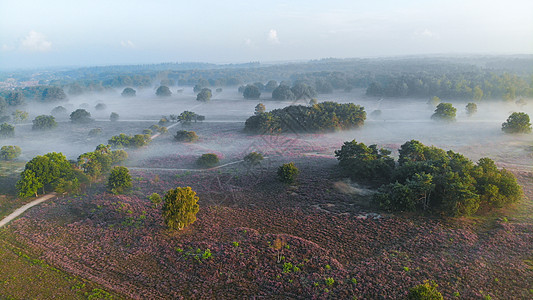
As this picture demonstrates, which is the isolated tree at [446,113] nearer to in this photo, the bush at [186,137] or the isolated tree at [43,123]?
the bush at [186,137]

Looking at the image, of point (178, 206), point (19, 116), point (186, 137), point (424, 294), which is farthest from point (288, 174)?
point (19, 116)

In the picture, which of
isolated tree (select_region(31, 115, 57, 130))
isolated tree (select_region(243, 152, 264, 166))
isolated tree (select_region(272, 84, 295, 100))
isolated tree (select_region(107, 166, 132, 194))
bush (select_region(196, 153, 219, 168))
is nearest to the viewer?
isolated tree (select_region(107, 166, 132, 194))

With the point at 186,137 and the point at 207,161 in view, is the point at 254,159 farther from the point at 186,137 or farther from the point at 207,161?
the point at 186,137

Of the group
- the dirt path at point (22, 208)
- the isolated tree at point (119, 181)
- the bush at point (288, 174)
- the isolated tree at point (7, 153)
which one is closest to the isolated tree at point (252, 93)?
the isolated tree at point (7, 153)

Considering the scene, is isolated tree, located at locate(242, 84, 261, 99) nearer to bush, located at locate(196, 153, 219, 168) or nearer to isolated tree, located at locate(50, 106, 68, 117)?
isolated tree, located at locate(50, 106, 68, 117)

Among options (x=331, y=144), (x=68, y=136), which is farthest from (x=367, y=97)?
(x=68, y=136)

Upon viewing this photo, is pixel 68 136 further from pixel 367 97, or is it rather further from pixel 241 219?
pixel 367 97

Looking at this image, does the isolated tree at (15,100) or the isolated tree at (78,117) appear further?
the isolated tree at (15,100)

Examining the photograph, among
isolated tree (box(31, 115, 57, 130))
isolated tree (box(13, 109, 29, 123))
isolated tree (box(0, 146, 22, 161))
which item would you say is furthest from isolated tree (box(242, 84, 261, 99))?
isolated tree (box(0, 146, 22, 161))
